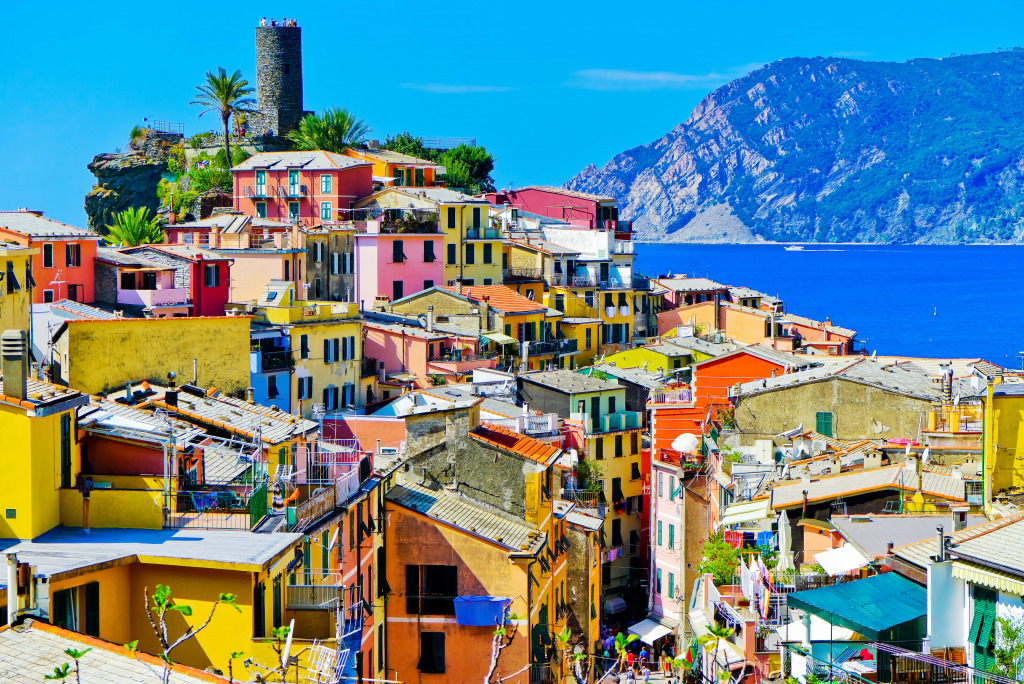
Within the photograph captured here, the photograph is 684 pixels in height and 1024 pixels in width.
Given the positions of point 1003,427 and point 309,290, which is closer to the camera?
point 1003,427

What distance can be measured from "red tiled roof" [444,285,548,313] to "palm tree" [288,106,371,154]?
24.8 meters

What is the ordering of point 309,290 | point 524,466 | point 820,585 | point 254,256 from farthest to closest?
point 309,290 < point 254,256 < point 524,466 < point 820,585

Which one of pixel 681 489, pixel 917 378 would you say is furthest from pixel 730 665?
pixel 917 378

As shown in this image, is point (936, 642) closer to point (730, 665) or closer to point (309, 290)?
point (730, 665)

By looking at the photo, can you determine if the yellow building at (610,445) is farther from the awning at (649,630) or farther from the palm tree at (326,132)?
the palm tree at (326,132)

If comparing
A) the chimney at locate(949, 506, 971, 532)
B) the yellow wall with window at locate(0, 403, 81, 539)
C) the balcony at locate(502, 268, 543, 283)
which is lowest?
the chimney at locate(949, 506, 971, 532)

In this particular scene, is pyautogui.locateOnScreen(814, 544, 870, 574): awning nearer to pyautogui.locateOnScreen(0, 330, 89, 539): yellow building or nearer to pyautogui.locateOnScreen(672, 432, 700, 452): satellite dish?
pyautogui.locateOnScreen(0, 330, 89, 539): yellow building

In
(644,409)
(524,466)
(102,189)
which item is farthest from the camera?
(102,189)

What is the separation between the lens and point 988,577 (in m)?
20.8

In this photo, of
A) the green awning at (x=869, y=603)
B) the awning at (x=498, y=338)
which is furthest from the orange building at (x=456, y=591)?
the awning at (x=498, y=338)

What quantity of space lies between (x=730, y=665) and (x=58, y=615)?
14545 mm

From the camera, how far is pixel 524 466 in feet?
116

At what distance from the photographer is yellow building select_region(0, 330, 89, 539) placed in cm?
2033

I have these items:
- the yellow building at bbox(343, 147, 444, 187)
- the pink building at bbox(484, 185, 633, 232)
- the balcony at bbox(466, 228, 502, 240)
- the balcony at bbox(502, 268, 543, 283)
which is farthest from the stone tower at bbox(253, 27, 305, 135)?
the balcony at bbox(466, 228, 502, 240)
